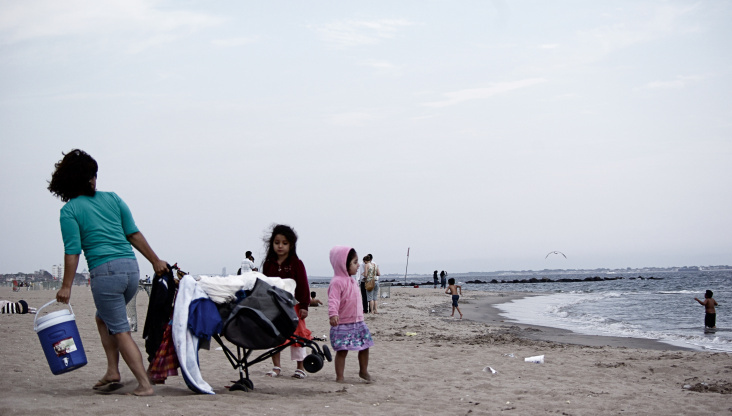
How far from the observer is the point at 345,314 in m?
6.25

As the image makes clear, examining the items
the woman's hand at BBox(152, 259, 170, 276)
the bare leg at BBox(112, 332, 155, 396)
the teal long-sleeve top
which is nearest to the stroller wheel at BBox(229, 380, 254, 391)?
the bare leg at BBox(112, 332, 155, 396)

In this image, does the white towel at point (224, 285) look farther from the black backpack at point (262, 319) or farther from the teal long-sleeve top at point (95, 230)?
the teal long-sleeve top at point (95, 230)

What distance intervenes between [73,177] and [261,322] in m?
1.79

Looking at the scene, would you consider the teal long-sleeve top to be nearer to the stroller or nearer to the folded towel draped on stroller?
the folded towel draped on stroller

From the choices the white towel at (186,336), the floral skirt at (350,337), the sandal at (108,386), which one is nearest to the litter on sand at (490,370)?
the floral skirt at (350,337)

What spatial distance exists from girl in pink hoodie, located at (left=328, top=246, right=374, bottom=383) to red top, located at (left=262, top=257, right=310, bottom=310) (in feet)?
0.78

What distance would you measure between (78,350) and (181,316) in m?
0.82

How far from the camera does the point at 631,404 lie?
540cm

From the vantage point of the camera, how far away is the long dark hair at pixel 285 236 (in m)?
6.21

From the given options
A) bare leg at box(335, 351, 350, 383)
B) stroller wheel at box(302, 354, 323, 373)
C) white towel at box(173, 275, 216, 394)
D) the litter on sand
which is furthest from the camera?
the litter on sand

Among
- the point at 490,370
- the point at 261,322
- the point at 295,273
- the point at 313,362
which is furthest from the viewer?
the point at 490,370

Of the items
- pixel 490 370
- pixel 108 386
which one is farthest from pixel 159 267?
pixel 490 370

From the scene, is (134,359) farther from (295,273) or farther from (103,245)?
(295,273)

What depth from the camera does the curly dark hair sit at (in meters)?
4.89
